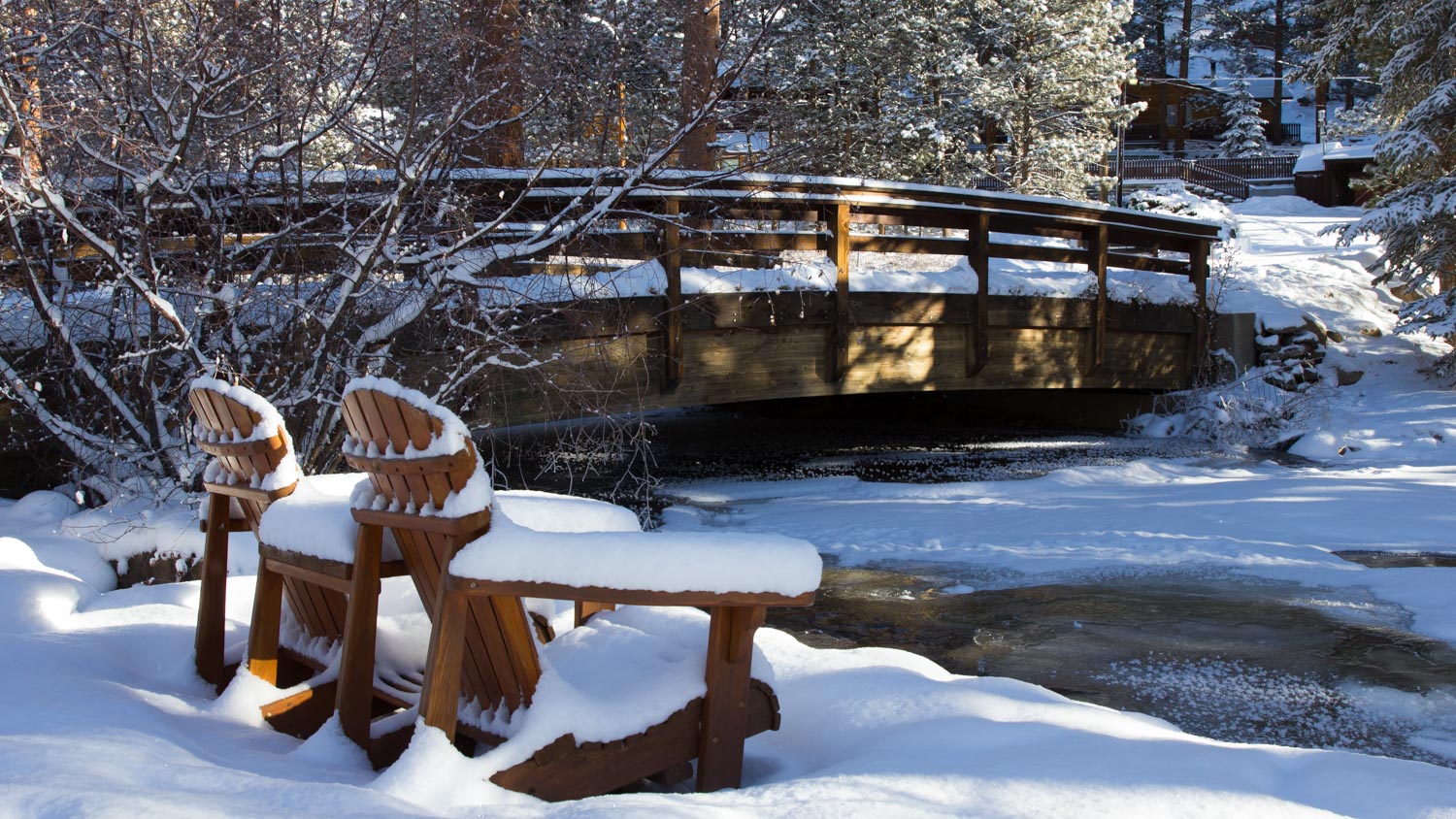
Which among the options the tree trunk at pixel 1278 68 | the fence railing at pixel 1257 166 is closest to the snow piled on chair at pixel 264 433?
the fence railing at pixel 1257 166

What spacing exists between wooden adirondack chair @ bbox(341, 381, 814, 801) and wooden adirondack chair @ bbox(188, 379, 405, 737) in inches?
11.4

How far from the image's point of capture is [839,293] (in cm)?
973

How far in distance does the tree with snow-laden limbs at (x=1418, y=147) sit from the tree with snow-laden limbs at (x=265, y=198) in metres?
10.7

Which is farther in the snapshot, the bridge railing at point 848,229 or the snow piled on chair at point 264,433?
the bridge railing at point 848,229

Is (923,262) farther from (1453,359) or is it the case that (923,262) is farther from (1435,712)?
(1435,712)

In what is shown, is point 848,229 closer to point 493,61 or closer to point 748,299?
point 748,299

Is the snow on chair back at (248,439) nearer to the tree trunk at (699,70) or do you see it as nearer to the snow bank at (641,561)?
the snow bank at (641,561)

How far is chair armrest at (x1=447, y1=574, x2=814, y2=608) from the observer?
239 centimetres

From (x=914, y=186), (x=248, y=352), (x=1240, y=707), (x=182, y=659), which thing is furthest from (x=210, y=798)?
(x=914, y=186)

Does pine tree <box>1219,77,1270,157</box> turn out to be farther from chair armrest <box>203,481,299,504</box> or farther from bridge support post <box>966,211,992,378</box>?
chair armrest <box>203,481,299,504</box>

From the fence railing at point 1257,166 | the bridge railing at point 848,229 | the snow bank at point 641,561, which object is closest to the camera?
the snow bank at point 641,561

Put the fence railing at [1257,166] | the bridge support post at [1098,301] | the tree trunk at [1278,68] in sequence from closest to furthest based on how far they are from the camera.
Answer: the bridge support post at [1098,301] < the fence railing at [1257,166] < the tree trunk at [1278,68]

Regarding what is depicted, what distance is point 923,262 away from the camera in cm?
1719

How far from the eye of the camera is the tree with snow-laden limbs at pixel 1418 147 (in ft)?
43.0
